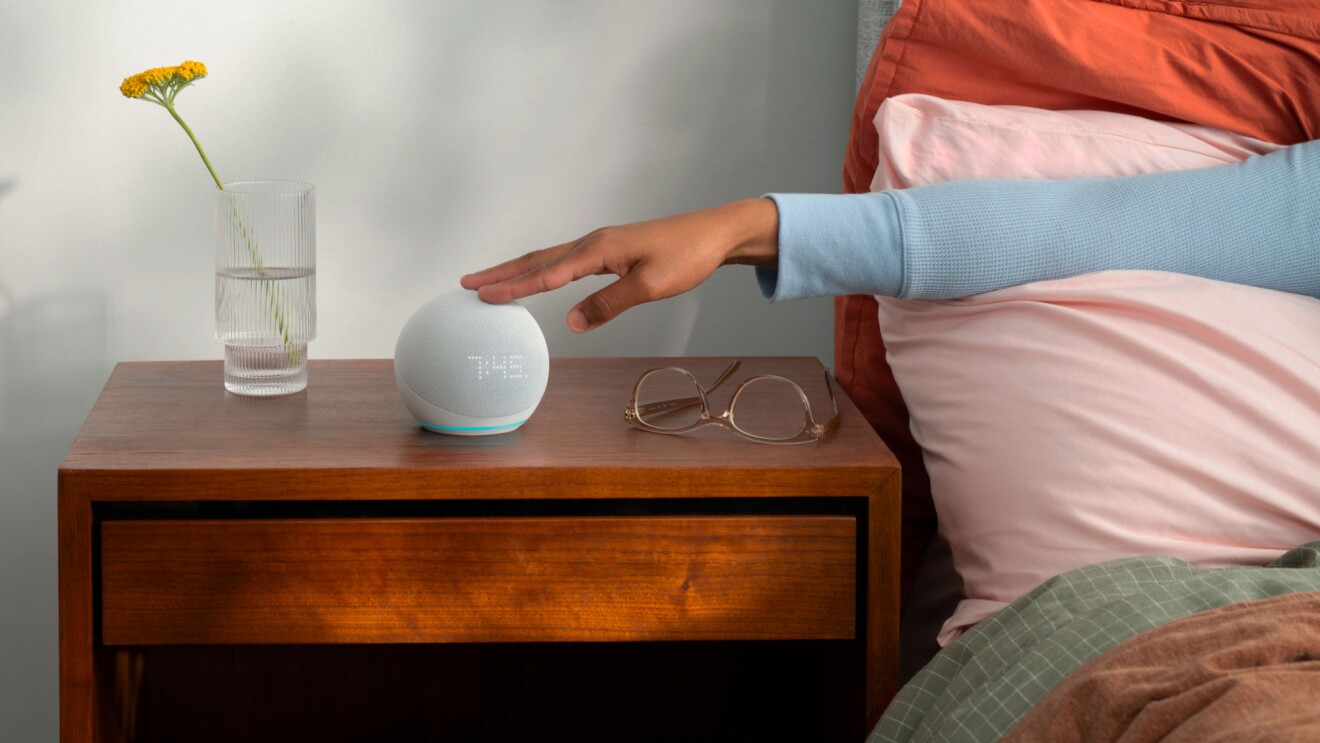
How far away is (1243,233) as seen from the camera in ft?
3.59

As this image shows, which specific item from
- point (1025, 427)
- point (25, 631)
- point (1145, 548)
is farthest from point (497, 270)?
point (25, 631)

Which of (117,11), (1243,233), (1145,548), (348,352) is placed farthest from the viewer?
(348,352)

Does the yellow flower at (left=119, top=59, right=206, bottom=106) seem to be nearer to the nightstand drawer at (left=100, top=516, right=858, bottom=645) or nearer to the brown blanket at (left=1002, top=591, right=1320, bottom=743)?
the nightstand drawer at (left=100, top=516, right=858, bottom=645)

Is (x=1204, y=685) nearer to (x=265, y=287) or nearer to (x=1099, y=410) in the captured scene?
(x=1099, y=410)

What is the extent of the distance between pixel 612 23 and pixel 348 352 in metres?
0.47

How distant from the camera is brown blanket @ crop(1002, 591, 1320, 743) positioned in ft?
2.20

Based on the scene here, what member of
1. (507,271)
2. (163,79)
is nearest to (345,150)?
(163,79)

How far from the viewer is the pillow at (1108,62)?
1179 millimetres

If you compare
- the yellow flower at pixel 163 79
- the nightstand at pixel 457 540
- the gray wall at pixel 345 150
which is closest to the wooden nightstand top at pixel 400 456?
the nightstand at pixel 457 540

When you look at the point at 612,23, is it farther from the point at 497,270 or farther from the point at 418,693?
the point at 418,693

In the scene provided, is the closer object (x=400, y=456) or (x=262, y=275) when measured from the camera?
(x=400, y=456)

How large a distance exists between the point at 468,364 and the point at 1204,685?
554 mm

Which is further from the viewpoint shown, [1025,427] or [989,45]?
[989,45]

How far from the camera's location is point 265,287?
44.8 inches
